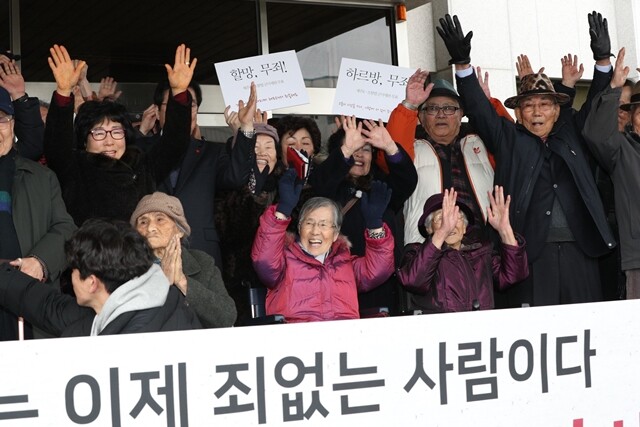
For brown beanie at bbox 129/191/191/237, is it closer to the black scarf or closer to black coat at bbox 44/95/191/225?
black coat at bbox 44/95/191/225

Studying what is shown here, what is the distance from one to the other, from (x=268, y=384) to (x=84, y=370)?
0.59 metres

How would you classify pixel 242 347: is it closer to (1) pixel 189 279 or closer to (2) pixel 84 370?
(2) pixel 84 370

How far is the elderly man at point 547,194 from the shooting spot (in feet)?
17.2

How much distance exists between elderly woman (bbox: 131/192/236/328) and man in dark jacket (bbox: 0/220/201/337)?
0.84 ft

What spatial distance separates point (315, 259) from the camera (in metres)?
4.74

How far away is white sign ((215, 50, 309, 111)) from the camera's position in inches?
210

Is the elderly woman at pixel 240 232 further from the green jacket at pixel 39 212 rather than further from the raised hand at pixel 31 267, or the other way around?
the raised hand at pixel 31 267

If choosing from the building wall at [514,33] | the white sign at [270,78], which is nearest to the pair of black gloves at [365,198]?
the white sign at [270,78]

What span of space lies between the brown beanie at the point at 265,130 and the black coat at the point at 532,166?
3.50ft

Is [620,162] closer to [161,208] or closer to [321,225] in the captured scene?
[321,225]

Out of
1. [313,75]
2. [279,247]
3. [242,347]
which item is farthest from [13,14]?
[242,347]

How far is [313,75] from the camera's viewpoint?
804cm

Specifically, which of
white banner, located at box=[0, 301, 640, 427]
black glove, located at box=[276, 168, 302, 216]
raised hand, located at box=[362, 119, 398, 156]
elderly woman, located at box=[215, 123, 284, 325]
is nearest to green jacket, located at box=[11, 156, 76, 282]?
elderly woman, located at box=[215, 123, 284, 325]

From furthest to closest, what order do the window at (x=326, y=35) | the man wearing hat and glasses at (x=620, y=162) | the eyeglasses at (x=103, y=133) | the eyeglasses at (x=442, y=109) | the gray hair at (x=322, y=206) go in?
the window at (x=326, y=35) → the eyeglasses at (x=442, y=109) → the man wearing hat and glasses at (x=620, y=162) → the gray hair at (x=322, y=206) → the eyeglasses at (x=103, y=133)
